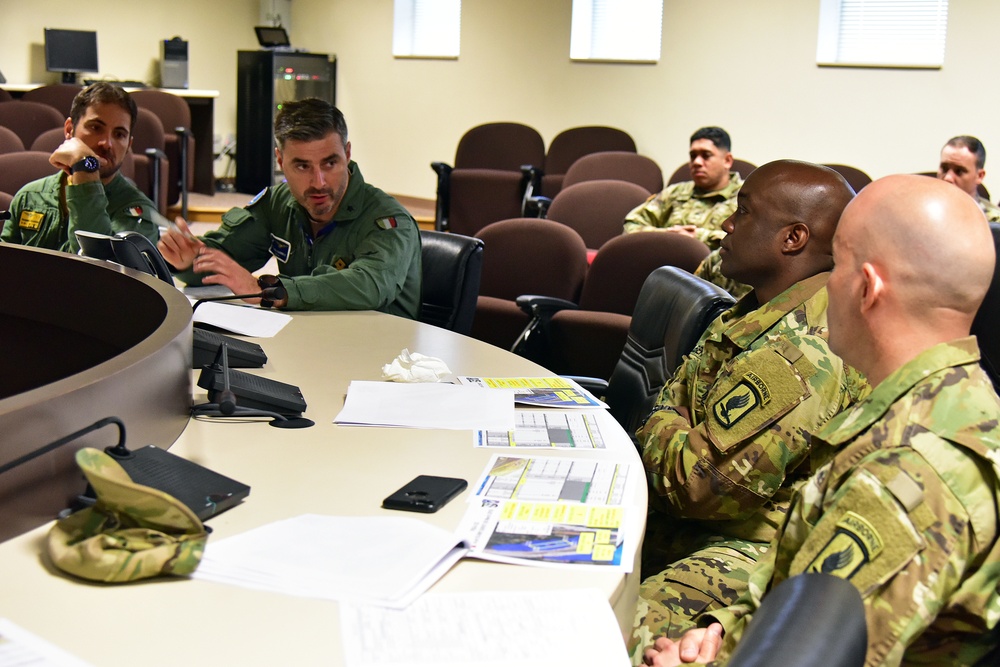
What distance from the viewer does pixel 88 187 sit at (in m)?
3.13

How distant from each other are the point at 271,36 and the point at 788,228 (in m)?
9.23

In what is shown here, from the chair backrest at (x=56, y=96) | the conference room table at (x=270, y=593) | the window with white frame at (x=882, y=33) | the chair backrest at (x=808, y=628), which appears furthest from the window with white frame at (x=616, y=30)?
the chair backrest at (x=808, y=628)

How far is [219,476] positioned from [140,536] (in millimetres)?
230

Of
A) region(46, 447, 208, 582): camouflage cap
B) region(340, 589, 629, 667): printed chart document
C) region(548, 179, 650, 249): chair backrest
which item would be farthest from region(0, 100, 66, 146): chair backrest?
region(340, 589, 629, 667): printed chart document

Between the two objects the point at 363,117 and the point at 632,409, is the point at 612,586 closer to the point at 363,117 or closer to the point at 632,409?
the point at 632,409

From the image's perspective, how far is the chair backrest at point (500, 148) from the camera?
775cm

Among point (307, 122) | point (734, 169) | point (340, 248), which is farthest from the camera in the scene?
point (734, 169)

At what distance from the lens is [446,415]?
5.95ft

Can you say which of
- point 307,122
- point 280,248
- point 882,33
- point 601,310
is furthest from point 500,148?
point 307,122

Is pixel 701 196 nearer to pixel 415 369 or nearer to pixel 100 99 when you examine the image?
pixel 100 99

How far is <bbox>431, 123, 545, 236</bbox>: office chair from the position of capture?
6.92m

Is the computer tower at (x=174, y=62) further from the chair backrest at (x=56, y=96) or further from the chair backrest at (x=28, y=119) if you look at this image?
the chair backrest at (x=28, y=119)

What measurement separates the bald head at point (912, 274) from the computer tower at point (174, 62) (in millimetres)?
10003

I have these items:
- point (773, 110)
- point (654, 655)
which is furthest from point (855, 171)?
point (654, 655)
